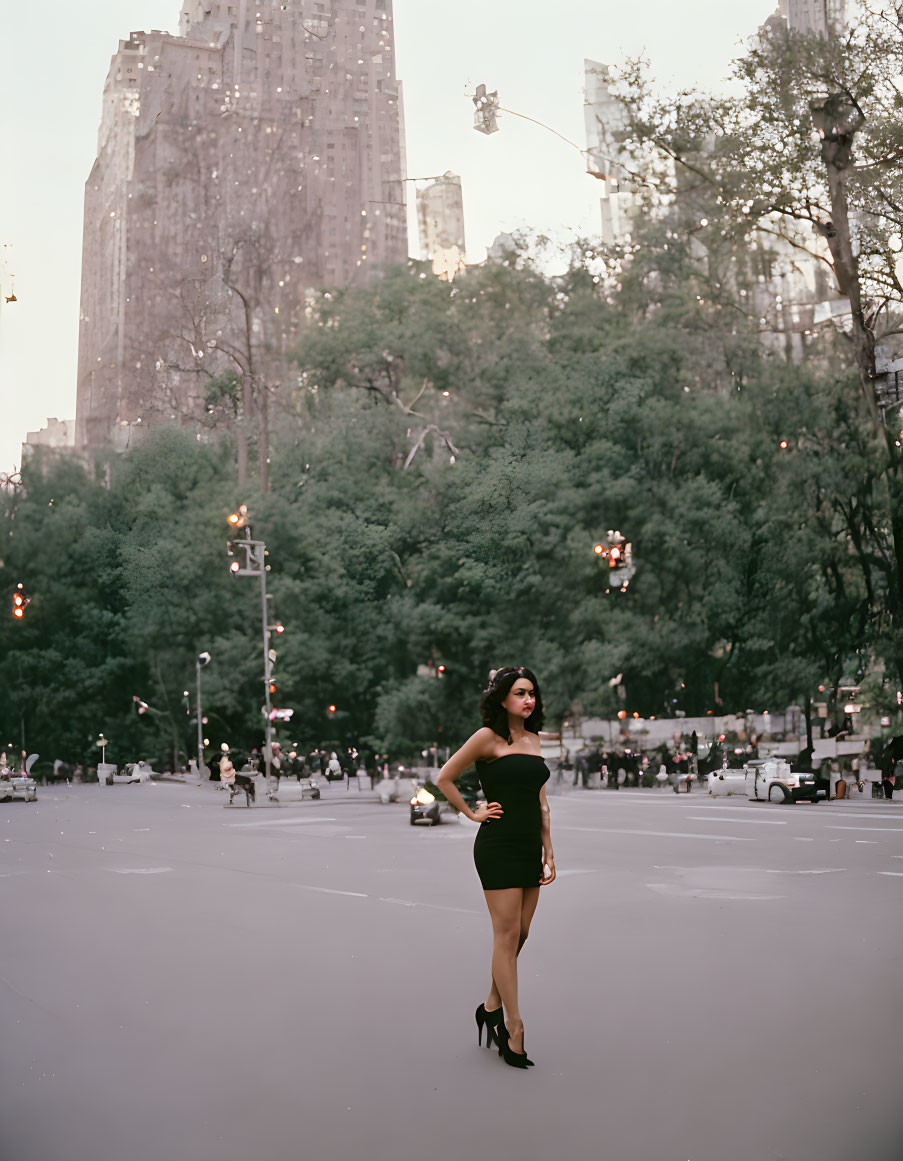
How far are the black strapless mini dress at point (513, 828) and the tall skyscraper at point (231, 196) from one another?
1538 centimetres

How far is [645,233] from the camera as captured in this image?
85.4 feet

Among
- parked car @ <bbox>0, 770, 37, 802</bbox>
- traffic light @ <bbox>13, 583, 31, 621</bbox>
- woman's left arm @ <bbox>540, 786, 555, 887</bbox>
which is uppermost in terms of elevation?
traffic light @ <bbox>13, 583, 31, 621</bbox>

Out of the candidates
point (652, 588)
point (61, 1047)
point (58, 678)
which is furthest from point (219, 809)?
point (61, 1047)

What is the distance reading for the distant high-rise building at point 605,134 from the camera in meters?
21.5

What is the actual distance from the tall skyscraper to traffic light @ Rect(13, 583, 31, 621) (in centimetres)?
261

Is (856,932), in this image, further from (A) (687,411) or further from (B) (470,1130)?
(A) (687,411)

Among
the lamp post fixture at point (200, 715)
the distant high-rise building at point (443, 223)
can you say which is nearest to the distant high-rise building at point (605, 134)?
the distant high-rise building at point (443, 223)

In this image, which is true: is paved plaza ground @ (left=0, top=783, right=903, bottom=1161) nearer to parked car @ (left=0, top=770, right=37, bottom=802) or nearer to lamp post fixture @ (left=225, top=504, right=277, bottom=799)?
lamp post fixture @ (left=225, top=504, right=277, bottom=799)

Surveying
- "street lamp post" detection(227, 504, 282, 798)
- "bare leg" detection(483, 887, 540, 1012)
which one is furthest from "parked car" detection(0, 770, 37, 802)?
"bare leg" detection(483, 887, 540, 1012)

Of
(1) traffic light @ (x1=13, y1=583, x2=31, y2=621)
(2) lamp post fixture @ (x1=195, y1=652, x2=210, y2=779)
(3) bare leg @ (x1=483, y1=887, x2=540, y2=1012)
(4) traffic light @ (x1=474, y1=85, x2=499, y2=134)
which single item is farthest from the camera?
(2) lamp post fixture @ (x1=195, y1=652, x2=210, y2=779)

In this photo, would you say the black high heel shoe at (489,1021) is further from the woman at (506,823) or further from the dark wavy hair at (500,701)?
the dark wavy hair at (500,701)

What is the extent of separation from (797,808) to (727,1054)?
19462mm

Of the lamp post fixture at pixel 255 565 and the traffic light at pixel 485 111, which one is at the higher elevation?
the traffic light at pixel 485 111

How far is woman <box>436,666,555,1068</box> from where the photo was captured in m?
5.08
